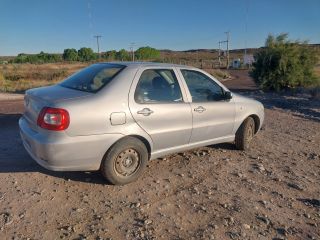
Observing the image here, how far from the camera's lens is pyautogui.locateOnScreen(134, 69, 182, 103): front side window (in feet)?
15.5

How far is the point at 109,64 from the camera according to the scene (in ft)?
17.0

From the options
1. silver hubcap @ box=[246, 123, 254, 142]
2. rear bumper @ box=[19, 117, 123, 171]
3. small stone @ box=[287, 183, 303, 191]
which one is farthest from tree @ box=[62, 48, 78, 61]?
small stone @ box=[287, 183, 303, 191]

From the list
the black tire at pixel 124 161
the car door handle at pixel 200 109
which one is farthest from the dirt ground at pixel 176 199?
the car door handle at pixel 200 109

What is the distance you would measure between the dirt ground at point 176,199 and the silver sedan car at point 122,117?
38 cm

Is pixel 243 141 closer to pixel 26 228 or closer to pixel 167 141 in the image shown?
pixel 167 141

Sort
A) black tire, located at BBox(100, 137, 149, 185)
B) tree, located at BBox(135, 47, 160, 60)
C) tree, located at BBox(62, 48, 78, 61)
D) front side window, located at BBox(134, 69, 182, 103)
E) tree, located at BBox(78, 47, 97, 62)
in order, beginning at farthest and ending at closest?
1. tree, located at BBox(62, 48, 78, 61)
2. tree, located at BBox(78, 47, 97, 62)
3. tree, located at BBox(135, 47, 160, 60)
4. front side window, located at BBox(134, 69, 182, 103)
5. black tire, located at BBox(100, 137, 149, 185)

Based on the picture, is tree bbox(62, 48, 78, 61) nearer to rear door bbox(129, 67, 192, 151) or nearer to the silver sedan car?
the silver sedan car

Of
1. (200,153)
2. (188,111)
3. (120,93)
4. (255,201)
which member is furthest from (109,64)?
(255,201)

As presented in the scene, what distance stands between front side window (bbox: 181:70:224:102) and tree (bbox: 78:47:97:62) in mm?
107246

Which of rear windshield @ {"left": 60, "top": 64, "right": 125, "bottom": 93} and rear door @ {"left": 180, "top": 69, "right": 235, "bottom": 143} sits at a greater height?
rear windshield @ {"left": 60, "top": 64, "right": 125, "bottom": 93}

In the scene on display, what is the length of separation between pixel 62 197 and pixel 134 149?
3.60 feet

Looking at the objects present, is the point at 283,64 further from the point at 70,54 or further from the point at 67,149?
the point at 70,54

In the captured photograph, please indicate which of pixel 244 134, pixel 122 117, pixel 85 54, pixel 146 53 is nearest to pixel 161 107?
pixel 122 117

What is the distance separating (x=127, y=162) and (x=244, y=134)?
2601mm
